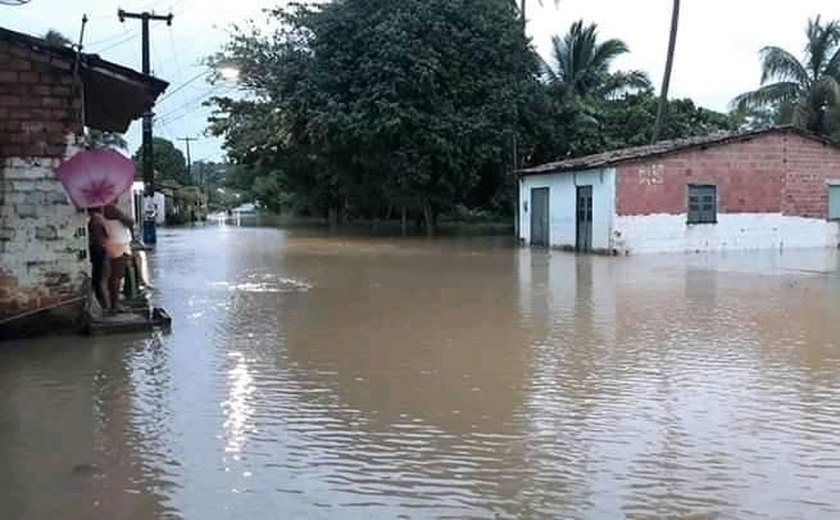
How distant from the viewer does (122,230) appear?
10906mm

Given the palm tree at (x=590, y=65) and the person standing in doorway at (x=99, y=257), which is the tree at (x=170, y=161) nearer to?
the palm tree at (x=590, y=65)

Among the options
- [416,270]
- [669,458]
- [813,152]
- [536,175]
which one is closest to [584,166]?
[536,175]

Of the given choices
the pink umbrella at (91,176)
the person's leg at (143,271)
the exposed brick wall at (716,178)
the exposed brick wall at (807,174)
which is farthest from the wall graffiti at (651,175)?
the pink umbrella at (91,176)

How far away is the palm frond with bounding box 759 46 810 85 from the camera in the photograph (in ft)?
112

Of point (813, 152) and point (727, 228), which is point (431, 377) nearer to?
point (727, 228)

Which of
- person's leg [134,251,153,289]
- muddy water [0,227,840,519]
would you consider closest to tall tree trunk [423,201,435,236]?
person's leg [134,251,153,289]

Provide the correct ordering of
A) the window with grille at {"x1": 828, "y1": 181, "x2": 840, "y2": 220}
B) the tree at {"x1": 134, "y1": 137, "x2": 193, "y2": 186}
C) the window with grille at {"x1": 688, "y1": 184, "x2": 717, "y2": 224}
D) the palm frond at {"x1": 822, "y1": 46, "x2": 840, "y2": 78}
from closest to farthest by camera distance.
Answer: the window with grille at {"x1": 688, "y1": 184, "x2": 717, "y2": 224}, the window with grille at {"x1": 828, "y1": 181, "x2": 840, "y2": 220}, the palm frond at {"x1": 822, "y1": 46, "x2": 840, "y2": 78}, the tree at {"x1": 134, "y1": 137, "x2": 193, "y2": 186}

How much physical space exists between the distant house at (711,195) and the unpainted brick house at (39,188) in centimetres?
1576

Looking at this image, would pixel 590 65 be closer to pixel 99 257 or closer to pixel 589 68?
pixel 589 68

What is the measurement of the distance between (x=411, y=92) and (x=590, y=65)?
14.0 m

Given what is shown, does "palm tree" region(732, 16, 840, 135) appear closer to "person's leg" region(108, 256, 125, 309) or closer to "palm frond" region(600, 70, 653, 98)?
"palm frond" region(600, 70, 653, 98)

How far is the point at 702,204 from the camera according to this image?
23625 millimetres

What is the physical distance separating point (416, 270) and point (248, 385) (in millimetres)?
10700

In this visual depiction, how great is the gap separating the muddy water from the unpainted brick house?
1.97 feet
